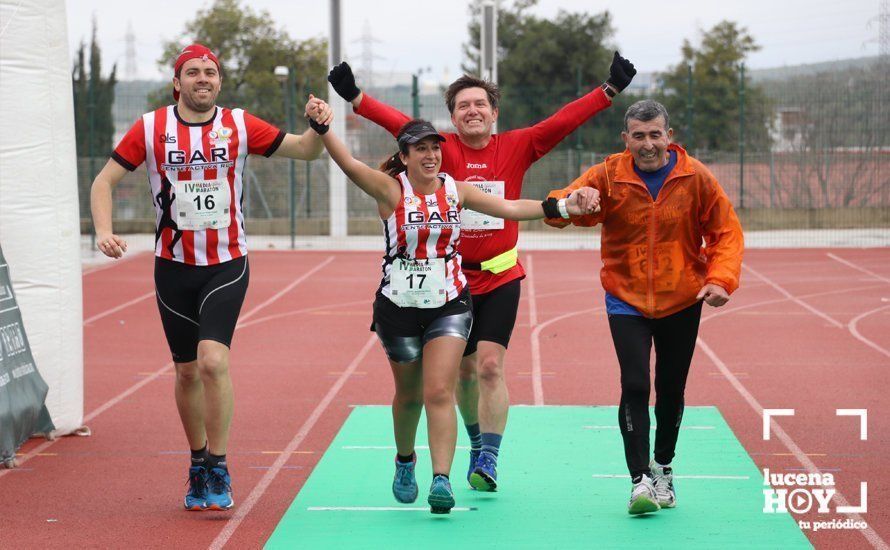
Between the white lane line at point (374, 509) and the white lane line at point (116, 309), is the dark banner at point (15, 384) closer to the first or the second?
the white lane line at point (374, 509)

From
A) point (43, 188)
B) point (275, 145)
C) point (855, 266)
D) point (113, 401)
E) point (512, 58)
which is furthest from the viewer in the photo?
point (512, 58)

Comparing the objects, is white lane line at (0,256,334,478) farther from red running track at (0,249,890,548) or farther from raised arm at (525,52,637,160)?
raised arm at (525,52,637,160)

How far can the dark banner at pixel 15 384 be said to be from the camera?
747 cm

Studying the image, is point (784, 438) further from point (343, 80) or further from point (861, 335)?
point (861, 335)

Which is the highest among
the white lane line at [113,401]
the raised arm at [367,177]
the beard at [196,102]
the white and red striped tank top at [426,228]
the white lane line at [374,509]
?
the beard at [196,102]

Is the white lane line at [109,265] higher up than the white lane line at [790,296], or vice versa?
the white lane line at [109,265]

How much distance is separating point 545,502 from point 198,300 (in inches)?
77.7

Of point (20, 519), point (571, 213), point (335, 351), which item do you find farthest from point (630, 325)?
point (335, 351)

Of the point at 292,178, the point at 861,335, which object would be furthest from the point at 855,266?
the point at 292,178

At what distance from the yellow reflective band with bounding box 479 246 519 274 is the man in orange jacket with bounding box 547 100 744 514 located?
58 cm

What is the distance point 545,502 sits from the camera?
653 centimetres

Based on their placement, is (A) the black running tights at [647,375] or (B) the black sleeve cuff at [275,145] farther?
(B) the black sleeve cuff at [275,145]

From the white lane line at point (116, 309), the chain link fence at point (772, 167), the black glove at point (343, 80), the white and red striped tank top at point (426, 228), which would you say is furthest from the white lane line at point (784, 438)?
the chain link fence at point (772, 167)

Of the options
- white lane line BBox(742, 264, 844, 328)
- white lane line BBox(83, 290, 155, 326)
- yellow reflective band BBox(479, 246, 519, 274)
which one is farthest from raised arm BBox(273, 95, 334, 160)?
white lane line BBox(742, 264, 844, 328)
